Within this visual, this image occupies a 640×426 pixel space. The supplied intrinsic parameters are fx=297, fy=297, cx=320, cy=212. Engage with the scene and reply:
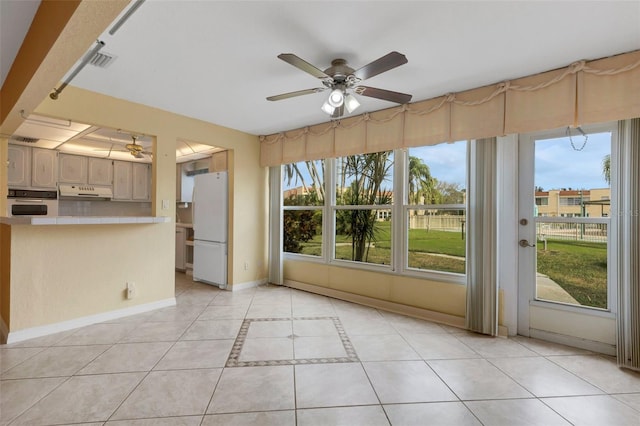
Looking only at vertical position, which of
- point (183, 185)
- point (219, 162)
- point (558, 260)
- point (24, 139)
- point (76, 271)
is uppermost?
point (24, 139)

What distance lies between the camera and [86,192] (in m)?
5.39

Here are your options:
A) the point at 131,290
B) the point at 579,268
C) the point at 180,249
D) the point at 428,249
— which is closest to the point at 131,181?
the point at 180,249

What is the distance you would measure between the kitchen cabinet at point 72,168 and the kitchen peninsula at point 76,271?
277cm

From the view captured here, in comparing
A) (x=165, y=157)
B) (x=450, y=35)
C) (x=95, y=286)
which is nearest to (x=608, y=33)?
(x=450, y=35)

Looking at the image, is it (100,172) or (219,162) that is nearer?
(219,162)

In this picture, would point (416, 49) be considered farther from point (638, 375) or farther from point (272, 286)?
point (272, 286)

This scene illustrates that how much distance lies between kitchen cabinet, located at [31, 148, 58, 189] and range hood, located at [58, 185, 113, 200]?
16 cm

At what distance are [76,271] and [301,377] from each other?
2602 mm

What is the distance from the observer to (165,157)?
3709 millimetres

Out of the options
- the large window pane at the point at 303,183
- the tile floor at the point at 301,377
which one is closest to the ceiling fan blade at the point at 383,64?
the tile floor at the point at 301,377

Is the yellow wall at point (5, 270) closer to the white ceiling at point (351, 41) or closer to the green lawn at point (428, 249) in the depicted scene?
the white ceiling at point (351, 41)

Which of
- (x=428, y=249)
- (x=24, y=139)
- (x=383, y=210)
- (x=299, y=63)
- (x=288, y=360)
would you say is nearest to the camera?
(x=299, y=63)

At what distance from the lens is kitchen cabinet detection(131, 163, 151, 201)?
6.14m

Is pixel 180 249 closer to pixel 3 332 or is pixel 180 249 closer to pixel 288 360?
pixel 3 332
